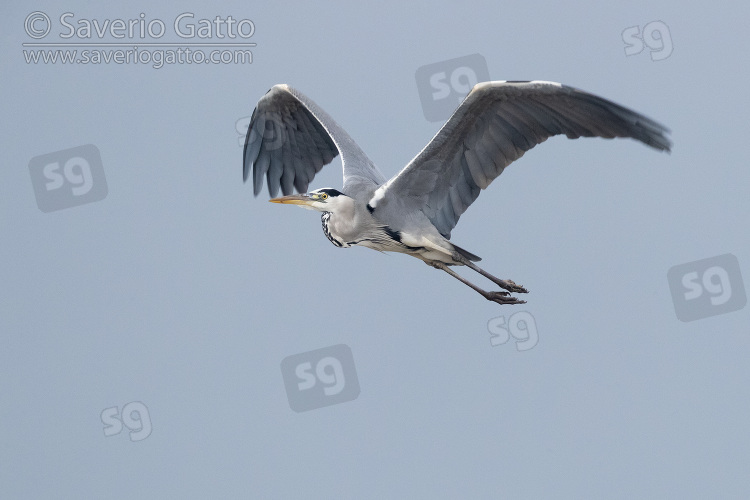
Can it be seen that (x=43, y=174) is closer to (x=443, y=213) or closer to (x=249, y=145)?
(x=249, y=145)

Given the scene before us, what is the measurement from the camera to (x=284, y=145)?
10.5m

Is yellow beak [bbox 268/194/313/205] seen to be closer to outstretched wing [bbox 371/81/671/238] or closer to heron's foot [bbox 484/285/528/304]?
outstretched wing [bbox 371/81/671/238]

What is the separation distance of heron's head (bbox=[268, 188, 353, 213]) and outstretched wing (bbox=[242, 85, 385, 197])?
1562 mm

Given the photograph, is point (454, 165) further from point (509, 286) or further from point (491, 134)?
point (509, 286)

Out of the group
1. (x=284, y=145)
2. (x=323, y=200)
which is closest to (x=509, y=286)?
(x=323, y=200)

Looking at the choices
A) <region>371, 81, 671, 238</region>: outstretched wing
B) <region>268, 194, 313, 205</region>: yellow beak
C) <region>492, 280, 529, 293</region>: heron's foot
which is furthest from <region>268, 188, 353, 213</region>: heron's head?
<region>492, 280, 529, 293</region>: heron's foot

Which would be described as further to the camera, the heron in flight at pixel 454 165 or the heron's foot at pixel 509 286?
the heron's foot at pixel 509 286

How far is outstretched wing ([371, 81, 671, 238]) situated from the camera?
7.85m

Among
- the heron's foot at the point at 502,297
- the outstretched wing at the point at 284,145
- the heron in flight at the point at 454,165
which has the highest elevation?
the outstretched wing at the point at 284,145

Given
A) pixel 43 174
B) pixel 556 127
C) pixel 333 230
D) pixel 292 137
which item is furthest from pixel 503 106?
pixel 43 174

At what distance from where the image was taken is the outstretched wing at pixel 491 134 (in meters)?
7.85

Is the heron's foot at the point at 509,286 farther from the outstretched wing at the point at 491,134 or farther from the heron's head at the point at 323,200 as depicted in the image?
the heron's head at the point at 323,200

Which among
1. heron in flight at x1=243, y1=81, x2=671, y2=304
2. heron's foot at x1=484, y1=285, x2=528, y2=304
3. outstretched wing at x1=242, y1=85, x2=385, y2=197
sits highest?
outstretched wing at x1=242, y1=85, x2=385, y2=197

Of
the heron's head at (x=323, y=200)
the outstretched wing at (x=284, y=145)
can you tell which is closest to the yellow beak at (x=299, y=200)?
the heron's head at (x=323, y=200)
